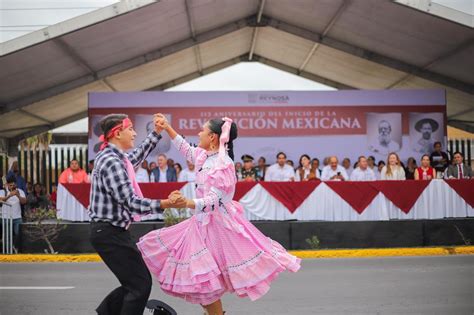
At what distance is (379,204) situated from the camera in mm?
14133

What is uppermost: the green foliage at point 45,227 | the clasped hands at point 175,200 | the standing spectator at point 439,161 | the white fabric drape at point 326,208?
the standing spectator at point 439,161

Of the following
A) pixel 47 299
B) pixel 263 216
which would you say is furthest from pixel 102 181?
pixel 263 216

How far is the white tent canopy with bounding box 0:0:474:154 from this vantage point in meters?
18.8

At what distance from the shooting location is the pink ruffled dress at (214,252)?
5621mm

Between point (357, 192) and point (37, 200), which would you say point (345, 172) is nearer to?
point (357, 192)

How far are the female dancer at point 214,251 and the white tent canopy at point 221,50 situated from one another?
12379 mm

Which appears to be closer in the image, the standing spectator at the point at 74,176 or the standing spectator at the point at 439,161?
the standing spectator at the point at 74,176

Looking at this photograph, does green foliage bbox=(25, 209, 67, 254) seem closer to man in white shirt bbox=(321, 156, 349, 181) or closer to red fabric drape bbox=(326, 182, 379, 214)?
red fabric drape bbox=(326, 182, 379, 214)

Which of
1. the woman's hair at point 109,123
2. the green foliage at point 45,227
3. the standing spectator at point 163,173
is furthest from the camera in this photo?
the standing spectator at point 163,173

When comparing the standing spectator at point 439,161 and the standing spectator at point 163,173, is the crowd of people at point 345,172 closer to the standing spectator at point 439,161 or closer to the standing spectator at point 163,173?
the standing spectator at point 439,161

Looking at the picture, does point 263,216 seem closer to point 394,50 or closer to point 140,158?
point 140,158

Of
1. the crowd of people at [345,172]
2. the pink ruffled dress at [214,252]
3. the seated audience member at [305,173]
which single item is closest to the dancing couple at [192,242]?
the pink ruffled dress at [214,252]

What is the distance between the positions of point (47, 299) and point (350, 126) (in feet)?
49.1

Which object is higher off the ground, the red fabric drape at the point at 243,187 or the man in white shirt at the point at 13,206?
the red fabric drape at the point at 243,187
